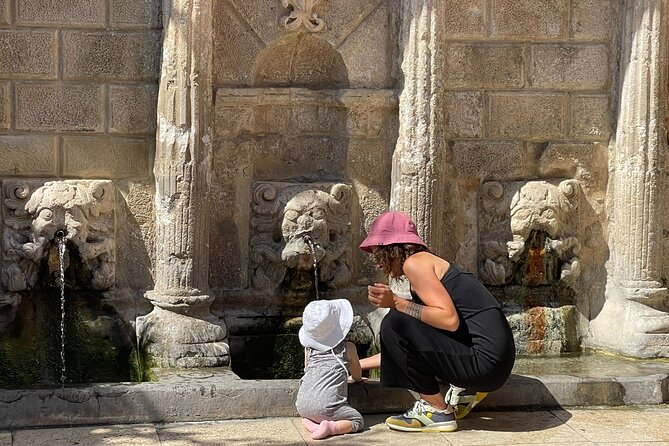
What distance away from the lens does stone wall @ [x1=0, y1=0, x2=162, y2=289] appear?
306 inches

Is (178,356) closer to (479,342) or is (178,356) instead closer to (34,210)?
(34,210)

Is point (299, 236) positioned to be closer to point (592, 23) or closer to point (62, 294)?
point (62, 294)

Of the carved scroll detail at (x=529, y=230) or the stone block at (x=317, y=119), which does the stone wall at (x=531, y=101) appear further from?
the stone block at (x=317, y=119)

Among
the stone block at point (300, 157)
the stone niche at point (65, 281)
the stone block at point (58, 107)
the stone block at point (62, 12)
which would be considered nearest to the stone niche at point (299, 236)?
the stone block at point (300, 157)

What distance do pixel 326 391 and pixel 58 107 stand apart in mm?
2953

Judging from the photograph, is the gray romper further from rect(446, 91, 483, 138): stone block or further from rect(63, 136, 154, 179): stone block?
rect(446, 91, 483, 138): stone block

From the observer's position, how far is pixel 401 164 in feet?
26.3

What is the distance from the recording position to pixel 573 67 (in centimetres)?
847

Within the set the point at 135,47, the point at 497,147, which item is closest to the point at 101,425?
the point at 135,47

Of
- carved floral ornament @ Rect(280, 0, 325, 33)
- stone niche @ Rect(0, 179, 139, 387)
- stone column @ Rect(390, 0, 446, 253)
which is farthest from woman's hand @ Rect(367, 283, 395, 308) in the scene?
carved floral ornament @ Rect(280, 0, 325, 33)

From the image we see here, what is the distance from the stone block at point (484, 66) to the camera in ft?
27.2

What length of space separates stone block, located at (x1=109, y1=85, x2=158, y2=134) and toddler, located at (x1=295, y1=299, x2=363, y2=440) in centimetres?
227

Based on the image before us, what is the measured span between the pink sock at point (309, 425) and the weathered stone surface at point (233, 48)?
2713 millimetres

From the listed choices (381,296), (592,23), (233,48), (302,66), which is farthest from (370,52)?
(381,296)
